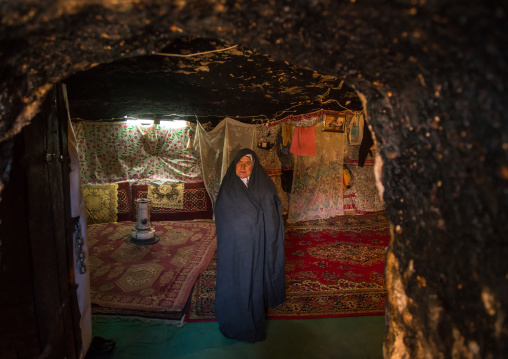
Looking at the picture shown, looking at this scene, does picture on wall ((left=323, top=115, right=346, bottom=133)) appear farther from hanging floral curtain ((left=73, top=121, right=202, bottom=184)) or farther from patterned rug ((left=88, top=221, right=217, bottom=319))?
patterned rug ((left=88, top=221, right=217, bottom=319))

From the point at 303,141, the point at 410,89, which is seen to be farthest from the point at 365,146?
the point at 410,89

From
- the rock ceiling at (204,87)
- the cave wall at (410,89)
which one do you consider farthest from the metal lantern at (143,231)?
the cave wall at (410,89)

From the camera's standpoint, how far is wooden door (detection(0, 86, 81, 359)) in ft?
4.31

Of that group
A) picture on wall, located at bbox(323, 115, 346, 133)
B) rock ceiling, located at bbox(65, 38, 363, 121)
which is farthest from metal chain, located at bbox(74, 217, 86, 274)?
picture on wall, located at bbox(323, 115, 346, 133)

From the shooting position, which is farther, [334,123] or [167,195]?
[167,195]

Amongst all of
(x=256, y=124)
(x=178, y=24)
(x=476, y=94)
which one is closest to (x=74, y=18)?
(x=178, y=24)

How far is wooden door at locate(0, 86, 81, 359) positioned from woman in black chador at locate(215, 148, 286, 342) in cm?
127

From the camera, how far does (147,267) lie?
394 centimetres

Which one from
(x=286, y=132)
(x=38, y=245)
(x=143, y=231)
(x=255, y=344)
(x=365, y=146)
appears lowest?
(x=255, y=344)

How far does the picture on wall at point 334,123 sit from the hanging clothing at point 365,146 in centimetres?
46

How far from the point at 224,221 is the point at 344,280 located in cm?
205

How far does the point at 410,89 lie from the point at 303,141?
14.3 ft

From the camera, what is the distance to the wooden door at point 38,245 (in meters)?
1.31

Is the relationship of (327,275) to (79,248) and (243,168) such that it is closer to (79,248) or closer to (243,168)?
(243,168)
